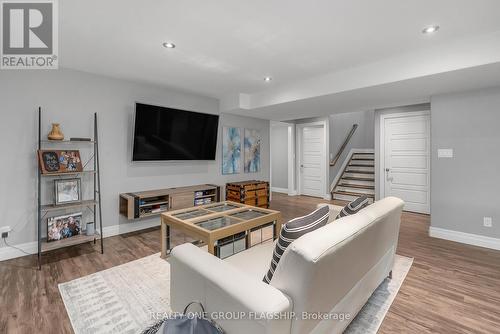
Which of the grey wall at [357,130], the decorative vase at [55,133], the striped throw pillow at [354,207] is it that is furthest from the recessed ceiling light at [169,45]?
the grey wall at [357,130]

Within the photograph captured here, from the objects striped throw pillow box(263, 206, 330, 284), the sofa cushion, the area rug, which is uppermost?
striped throw pillow box(263, 206, 330, 284)

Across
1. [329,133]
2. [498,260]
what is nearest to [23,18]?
[498,260]

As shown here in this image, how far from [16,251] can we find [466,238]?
5604 millimetres

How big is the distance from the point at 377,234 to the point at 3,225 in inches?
150

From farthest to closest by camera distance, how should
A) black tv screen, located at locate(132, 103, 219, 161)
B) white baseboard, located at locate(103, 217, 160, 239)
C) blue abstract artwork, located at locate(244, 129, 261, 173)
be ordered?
blue abstract artwork, located at locate(244, 129, 261, 173)
black tv screen, located at locate(132, 103, 219, 161)
white baseboard, located at locate(103, 217, 160, 239)

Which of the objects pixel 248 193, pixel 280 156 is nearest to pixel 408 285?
pixel 248 193

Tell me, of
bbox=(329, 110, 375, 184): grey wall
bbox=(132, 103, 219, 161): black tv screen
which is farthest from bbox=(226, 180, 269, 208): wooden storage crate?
bbox=(329, 110, 375, 184): grey wall

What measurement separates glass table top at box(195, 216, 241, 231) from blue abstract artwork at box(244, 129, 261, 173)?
2896 millimetres

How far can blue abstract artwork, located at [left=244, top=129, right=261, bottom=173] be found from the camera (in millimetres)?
5383

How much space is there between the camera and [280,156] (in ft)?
23.9

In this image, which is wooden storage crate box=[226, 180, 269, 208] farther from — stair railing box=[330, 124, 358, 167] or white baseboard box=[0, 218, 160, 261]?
stair railing box=[330, 124, 358, 167]

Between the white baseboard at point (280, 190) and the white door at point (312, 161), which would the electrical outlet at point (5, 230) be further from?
the white door at point (312, 161)

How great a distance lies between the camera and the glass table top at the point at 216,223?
7.42ft

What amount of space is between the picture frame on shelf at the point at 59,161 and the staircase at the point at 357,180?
18.1 ft
